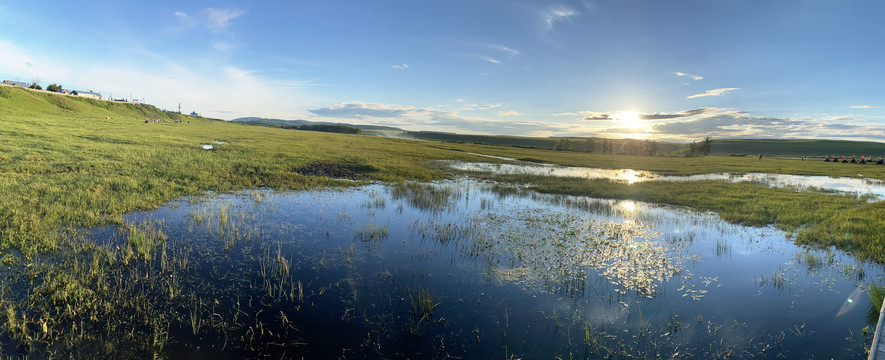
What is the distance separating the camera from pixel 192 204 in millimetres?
18703

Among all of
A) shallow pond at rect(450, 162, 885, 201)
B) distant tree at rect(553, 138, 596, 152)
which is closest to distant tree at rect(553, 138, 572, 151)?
distant tree at rect(553, 138, 596, 152)

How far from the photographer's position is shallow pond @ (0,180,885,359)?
790 centimetres

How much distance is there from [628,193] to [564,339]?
80.8ft

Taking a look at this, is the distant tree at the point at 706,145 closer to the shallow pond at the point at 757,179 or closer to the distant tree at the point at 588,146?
the distant tree at the point at 588,146

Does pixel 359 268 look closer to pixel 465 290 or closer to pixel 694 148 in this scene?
pixel 465 290

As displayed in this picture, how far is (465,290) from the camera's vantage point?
10.5 m

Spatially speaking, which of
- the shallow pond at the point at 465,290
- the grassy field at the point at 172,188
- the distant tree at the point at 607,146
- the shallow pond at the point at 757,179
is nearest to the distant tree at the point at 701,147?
the distant tree at the point at 607,146

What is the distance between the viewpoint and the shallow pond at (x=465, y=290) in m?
7.90

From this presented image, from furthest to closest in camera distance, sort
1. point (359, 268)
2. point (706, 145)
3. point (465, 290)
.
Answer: point (706, 145)
point (359, 268)
point (465, 290)

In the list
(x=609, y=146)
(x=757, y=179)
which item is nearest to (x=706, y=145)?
(x=609, y=146)

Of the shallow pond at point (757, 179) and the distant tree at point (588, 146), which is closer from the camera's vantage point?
the shallow pond at point (757, 179)

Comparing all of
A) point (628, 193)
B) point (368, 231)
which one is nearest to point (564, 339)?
point (368, 231)

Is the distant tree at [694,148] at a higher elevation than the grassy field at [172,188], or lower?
higher

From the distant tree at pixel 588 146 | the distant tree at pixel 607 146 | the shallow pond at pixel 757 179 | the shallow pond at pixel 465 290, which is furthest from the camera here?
the distant tree at pixel 588 146
